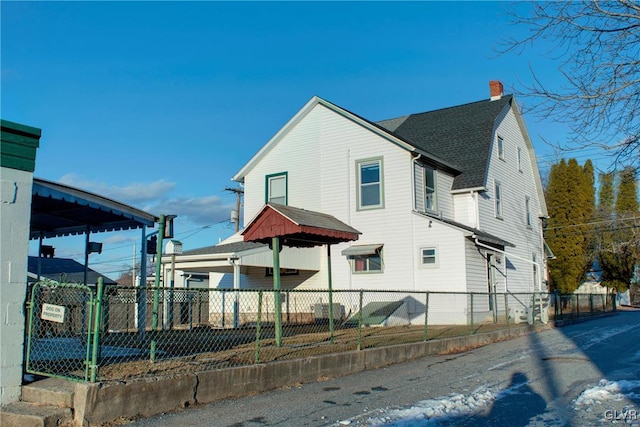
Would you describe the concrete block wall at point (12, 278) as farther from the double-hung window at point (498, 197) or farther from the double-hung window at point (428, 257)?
the double-hung window at point (498, 197)

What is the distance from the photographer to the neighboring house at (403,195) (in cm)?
1923

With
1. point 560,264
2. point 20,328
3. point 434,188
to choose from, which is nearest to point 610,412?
point 20,328

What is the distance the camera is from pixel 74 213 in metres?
10.6

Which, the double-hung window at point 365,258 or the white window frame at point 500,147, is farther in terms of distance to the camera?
the white window frame at point 500,147

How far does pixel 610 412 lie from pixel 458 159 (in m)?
16.8

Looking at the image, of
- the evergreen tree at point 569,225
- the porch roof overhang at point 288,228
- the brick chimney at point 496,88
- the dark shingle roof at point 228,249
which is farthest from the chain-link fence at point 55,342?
the evergreen tree at point 569,225

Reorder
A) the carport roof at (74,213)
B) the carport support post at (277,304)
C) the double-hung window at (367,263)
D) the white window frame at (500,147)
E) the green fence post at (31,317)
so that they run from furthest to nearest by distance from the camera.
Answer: the white window frame at (500,147) < the double-hung window at (367,263) < the carport support post at (277,304) < the carport roof at (74,213) < the green fence post at (31,317)

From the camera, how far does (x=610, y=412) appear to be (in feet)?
21.4

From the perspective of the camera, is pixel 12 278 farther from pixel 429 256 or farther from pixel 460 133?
pixel 460 133

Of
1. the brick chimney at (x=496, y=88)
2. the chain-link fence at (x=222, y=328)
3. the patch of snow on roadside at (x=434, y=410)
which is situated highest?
the brick chimney at (x=496, y=88)

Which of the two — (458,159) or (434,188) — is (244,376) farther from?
(458,159)

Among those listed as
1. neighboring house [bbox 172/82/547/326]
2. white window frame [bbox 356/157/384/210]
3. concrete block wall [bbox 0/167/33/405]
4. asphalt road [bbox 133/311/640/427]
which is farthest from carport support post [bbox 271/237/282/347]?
white window frame [bbox 356/157/384/210]

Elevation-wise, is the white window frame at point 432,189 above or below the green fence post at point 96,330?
above

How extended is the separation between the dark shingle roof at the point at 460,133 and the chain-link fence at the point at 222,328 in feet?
16.7
